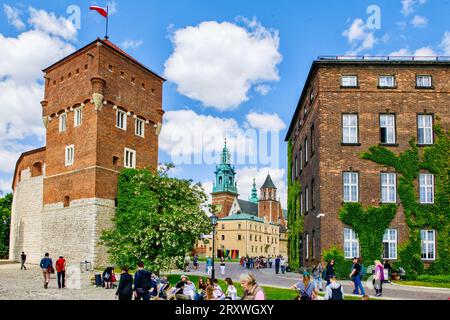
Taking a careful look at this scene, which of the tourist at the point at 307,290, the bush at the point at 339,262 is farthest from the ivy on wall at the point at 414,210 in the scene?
the tourist at the point at 307,290

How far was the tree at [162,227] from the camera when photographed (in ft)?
90.6

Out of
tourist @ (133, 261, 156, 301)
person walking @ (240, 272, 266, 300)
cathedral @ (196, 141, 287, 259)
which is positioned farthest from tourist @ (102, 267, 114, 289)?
cathedral @ (196, 141, 287, 259)

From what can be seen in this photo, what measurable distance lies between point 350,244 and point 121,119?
2454cm

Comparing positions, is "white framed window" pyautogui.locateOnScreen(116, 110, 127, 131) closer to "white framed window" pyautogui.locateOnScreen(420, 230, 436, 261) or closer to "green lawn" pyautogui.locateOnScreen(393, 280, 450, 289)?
"white framed window" pyautogui.locateOnScreen(420, 230, 436, 261)

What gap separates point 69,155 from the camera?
42156mm

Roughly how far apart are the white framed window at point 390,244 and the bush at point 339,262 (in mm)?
2494

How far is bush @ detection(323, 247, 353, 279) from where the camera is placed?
1112 inches

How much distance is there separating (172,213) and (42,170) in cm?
2378

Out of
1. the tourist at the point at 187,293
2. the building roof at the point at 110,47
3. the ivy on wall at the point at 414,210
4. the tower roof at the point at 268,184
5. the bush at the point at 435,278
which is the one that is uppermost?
the building roof at the point at 110,47

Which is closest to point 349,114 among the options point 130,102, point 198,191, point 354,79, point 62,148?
point 354,79

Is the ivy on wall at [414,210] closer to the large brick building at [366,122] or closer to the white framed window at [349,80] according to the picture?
the large brick building at [366,122]

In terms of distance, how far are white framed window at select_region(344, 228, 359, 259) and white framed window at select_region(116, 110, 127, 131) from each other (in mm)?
23450

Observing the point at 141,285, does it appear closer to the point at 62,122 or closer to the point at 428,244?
the point at 428,244

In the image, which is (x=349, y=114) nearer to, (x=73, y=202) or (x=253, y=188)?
(x=73, y=202)
